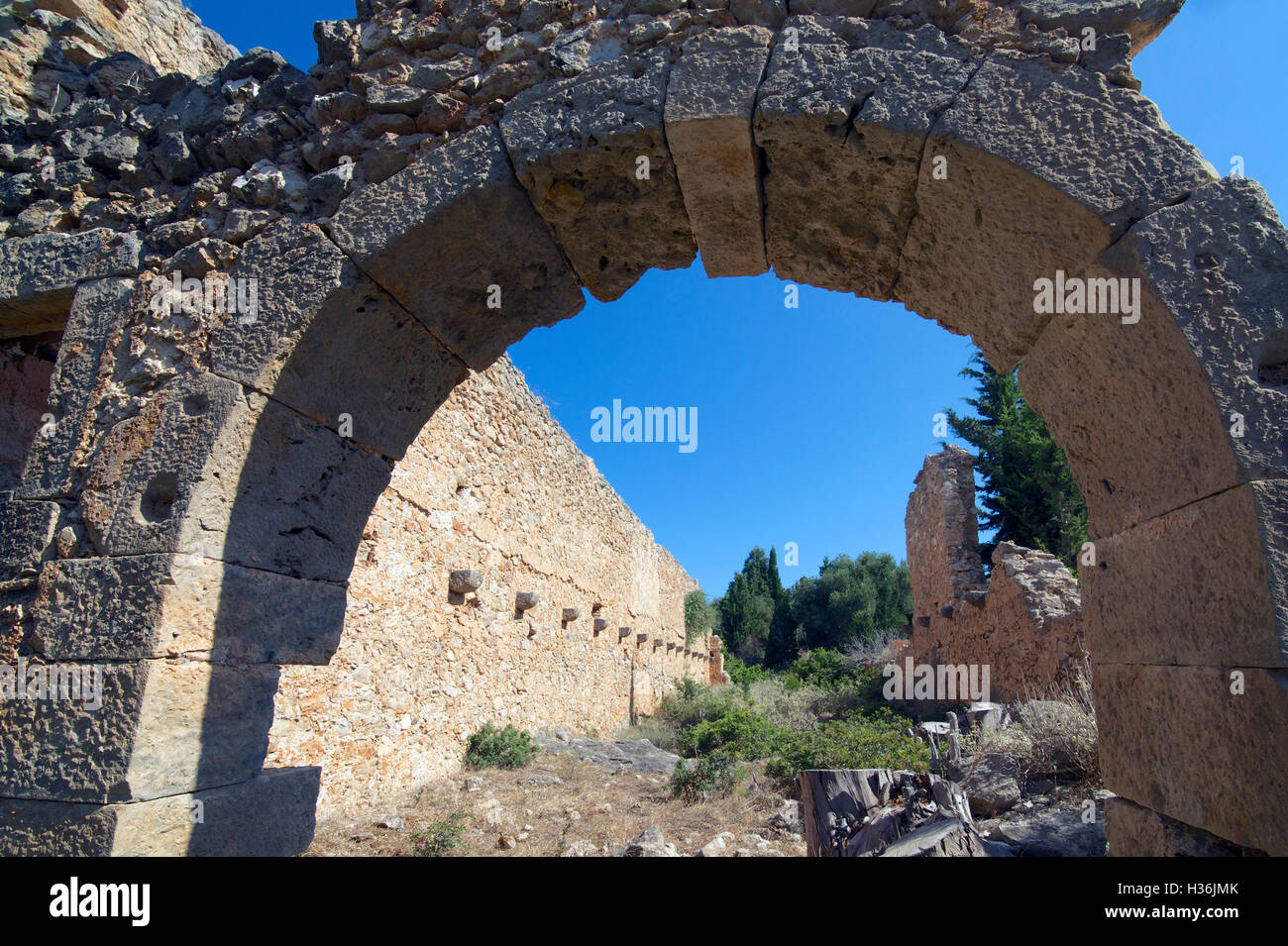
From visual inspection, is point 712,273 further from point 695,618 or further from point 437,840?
point 695,618

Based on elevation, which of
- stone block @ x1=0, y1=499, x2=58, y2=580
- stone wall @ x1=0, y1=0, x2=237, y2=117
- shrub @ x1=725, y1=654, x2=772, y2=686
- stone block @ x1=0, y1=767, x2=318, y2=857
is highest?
stone wall @ x1=0, y1=0, x2=237, y2=117

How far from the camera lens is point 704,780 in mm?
6535

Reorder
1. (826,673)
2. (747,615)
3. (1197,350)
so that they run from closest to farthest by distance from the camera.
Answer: (1197,350)
(826,673)
(747,615)

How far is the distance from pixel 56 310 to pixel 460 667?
16.1ft

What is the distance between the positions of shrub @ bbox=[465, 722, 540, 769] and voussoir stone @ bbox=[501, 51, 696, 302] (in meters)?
5.99

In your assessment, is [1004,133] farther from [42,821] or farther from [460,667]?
[460,667]

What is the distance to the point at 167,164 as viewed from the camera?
3062 millimetres

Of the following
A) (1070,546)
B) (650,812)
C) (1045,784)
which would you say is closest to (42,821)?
(650,812)

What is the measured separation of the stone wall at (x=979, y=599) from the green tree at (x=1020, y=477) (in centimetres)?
207

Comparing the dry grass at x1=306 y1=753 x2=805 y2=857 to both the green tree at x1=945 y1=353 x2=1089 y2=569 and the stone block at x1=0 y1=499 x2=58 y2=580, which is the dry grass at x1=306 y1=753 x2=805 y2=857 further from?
the green tree at x1=945 y1=353 x2=1089 y2=569

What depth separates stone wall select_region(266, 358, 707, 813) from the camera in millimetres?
5441

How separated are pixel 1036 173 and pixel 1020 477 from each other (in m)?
12.6

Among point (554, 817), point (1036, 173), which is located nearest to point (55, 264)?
point (1036, 173)

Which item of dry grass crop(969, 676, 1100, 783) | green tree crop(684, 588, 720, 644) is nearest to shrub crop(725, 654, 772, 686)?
green tree crop(684, 588, 720, 644)
